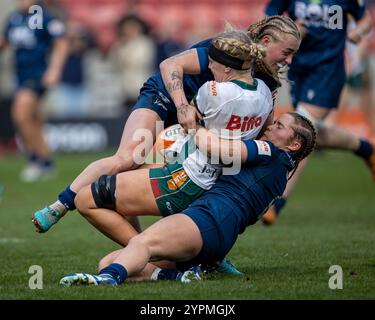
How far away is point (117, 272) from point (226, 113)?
1174 millimetres

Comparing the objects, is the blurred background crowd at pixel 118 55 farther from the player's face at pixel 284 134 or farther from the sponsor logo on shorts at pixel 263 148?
the sponsor logo on shorts at pixel 263 148

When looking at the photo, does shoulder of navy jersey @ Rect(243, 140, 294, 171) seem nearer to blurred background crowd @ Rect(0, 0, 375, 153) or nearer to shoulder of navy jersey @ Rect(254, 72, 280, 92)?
shoulder of navy jersey @ Rect(254, 72, 280, 92)

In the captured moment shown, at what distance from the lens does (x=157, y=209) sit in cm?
604

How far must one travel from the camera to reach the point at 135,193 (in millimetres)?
5969

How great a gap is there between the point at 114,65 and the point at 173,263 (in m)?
14.3

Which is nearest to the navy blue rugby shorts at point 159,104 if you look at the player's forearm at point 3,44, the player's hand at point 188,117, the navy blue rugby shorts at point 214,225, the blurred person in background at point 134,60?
the player's hand at point 188,117

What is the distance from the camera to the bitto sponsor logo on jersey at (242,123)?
5875 mm

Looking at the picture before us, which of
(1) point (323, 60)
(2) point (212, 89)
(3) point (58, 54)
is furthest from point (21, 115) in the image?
(2) point (212, 89)

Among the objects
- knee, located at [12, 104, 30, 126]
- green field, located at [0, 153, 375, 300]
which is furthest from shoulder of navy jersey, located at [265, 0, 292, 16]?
knee, located at [12, 104, 30, 126]

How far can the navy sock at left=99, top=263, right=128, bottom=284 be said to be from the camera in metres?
5.51

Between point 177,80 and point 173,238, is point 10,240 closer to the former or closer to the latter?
point 177,80

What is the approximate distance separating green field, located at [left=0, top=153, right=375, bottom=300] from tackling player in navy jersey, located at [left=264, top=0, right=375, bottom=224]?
2.63ft

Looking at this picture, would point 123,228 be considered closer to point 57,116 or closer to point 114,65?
point 57,116
